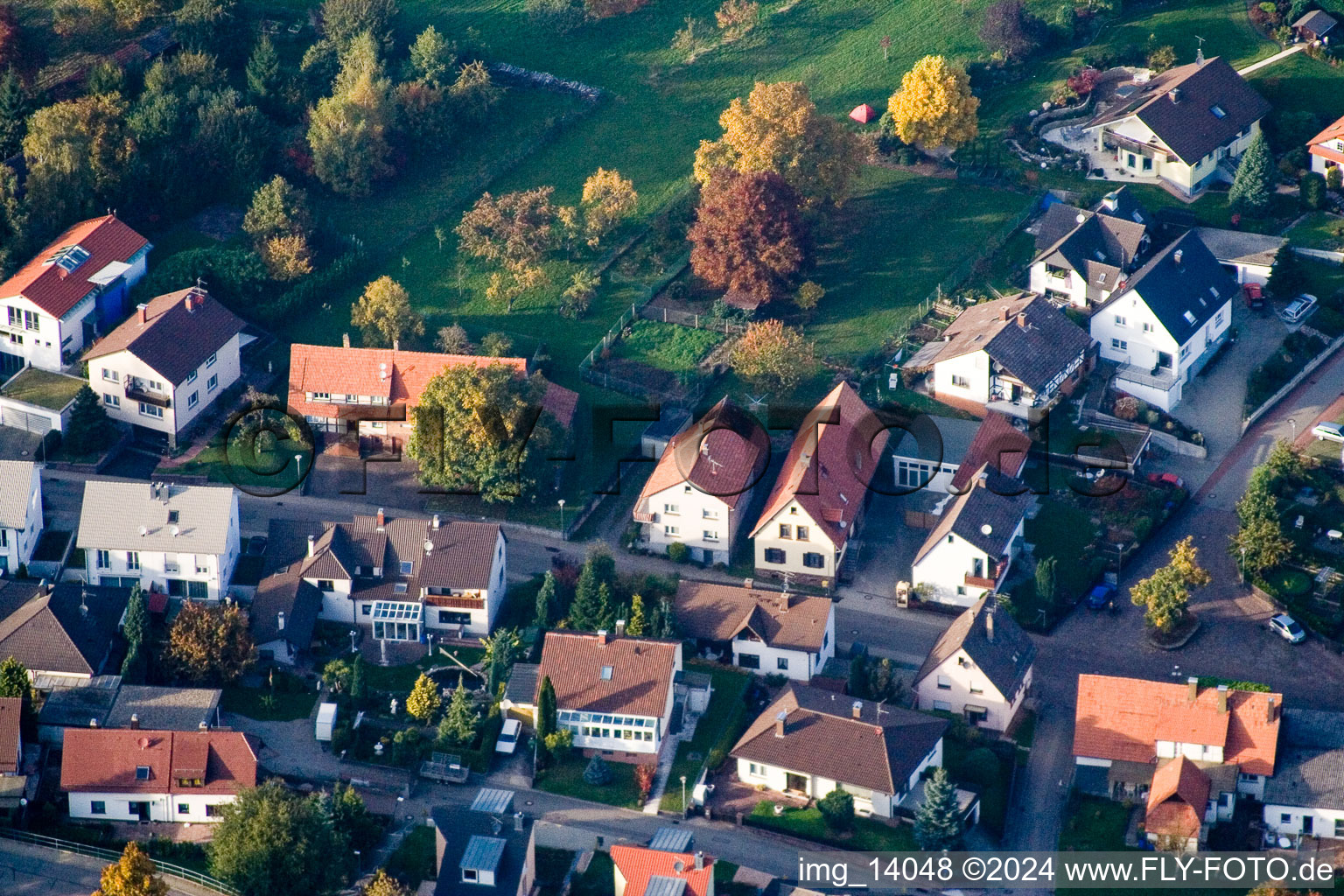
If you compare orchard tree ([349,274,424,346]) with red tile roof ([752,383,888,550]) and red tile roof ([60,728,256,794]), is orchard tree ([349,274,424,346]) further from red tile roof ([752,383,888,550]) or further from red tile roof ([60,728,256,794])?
red tile roof ([60,728,256,794])

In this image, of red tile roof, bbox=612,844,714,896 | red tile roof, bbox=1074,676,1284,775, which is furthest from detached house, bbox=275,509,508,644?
red tile roof, bbox=1074,676,1284,775

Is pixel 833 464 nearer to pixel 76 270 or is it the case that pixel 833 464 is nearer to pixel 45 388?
pixel 45 388

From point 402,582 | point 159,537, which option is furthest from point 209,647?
point 402,582

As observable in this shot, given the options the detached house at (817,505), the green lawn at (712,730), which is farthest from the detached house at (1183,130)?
the green lawn at (712,730)

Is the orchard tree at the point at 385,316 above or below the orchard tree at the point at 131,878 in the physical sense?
above

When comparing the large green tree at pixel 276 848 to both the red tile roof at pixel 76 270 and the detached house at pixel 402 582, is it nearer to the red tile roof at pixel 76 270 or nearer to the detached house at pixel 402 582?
the detached house at pixel 402 582

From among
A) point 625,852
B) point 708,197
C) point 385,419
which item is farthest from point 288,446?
point 625,852

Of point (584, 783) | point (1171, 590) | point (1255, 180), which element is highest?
point (1255, 180)
